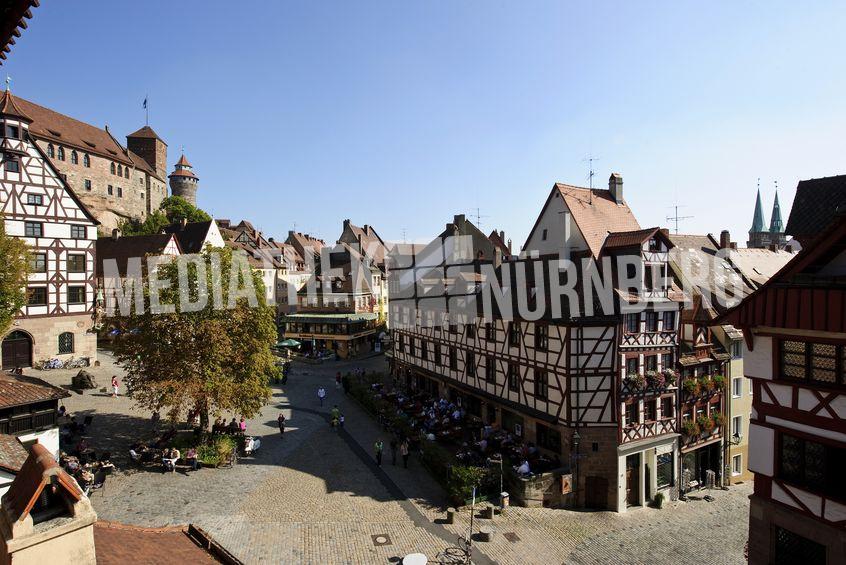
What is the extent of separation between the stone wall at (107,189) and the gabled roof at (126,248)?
41.6 ft

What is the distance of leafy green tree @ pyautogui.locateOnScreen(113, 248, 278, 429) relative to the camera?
74.2ft

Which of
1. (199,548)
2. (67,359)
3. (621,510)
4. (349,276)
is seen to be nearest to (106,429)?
(67,359)

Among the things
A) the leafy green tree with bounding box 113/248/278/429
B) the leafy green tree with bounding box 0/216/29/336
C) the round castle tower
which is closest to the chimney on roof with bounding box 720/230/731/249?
the leafy green tree with bounding box 113/248/278/429

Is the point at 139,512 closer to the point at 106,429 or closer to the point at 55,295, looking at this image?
the point at 106,429

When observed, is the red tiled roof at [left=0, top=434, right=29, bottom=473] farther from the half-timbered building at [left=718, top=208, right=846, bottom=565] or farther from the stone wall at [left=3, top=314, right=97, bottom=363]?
the stone wall at [left=3, top=314, right=97, bottom=363]

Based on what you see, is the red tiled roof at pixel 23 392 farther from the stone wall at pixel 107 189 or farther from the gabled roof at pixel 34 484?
the stone wall at pixel 107 189

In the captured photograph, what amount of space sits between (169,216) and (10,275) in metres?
61.5

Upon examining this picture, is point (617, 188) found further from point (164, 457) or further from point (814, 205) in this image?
point (164, 457)

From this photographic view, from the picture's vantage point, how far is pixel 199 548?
7.77m

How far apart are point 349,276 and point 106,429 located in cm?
3337

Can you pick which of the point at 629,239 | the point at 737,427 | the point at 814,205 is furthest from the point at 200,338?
the point at 737,427

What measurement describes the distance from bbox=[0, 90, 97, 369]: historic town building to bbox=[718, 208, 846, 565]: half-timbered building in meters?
39.5

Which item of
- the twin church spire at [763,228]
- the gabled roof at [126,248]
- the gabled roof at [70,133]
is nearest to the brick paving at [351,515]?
the gabled roof at [126,248]

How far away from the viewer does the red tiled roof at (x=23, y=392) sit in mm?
17859
